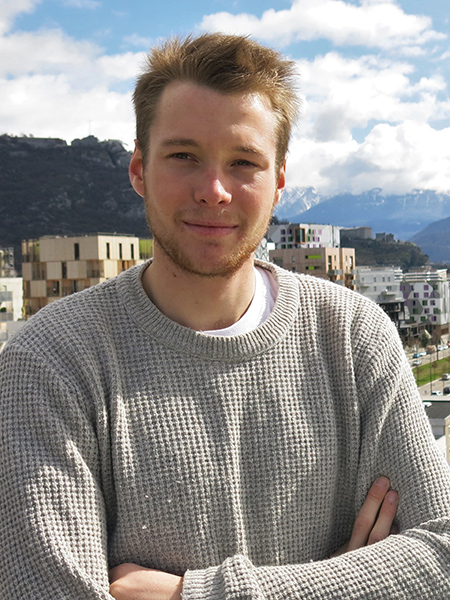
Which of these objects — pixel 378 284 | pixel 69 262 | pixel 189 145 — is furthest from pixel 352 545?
pixel 378 284

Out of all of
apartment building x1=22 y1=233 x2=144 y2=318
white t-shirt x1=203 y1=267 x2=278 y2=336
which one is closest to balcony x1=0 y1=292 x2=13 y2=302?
apartment building x1=22 y1=233 x2=144 y2=318

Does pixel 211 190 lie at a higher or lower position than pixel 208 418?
higher

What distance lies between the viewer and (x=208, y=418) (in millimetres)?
1582

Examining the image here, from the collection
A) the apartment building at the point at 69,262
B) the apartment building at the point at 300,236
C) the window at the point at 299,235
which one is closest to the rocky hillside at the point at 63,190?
the apartment building at the point at 300,236

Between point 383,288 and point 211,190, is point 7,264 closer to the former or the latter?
point 383,288

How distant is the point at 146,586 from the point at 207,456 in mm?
286

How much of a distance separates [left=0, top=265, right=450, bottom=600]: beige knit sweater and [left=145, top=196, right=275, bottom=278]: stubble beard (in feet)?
0.44

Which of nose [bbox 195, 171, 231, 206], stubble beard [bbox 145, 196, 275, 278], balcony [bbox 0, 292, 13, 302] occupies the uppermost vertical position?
balcony [bbox 0, 292, 13, 302]

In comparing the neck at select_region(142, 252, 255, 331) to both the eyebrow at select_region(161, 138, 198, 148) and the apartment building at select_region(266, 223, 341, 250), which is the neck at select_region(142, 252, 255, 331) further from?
the apartment building at select_region(266, 223, 341, 250)

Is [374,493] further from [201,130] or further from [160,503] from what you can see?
[201,130]

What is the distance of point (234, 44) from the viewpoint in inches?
62.1

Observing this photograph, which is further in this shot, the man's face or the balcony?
the balcony

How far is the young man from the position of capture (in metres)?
1.43

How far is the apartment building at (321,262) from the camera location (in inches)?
1699
